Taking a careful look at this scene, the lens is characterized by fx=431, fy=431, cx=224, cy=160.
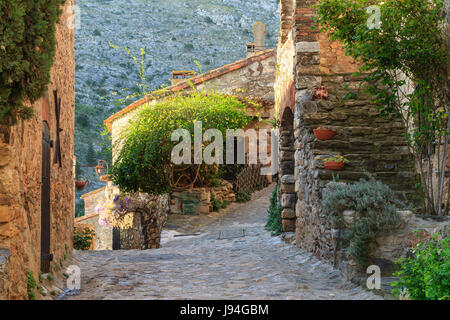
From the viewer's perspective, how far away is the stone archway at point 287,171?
26.3ft

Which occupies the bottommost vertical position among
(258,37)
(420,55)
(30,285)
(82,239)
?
(82,239)

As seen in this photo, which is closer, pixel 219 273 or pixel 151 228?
pixel 219 273

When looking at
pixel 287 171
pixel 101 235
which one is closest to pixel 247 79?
pixel 287 171

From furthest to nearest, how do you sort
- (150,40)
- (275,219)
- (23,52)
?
(150,40) < (275,219) < (23,52)

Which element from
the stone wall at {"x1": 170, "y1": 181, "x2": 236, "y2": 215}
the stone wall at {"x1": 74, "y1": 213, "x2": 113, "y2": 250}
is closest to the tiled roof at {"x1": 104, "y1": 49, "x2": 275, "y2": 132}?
the stone wall at {"x1": 170, "y1": 181, "x2": 236, "y2": 215}

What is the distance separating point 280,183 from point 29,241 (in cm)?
573

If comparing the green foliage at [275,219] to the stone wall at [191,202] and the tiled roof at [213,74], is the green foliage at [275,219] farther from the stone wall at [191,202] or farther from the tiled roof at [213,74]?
the tiled roof at [213,74]

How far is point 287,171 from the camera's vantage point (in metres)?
8.49

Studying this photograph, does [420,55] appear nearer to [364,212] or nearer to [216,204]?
[364,212]

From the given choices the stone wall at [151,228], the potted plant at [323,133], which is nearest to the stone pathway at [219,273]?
the potted plant at [323,133]

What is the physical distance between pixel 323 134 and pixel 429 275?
3.54 m

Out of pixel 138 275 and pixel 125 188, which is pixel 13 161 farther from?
pixel 125 188

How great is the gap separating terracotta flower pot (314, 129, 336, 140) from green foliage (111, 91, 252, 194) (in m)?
6.01
